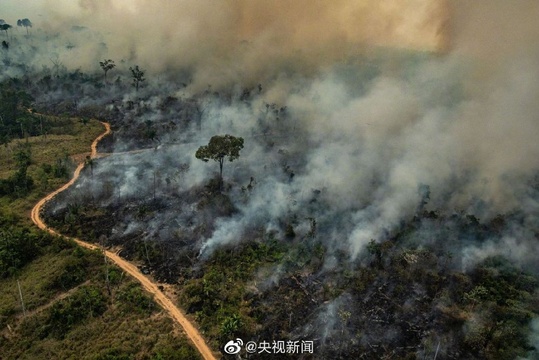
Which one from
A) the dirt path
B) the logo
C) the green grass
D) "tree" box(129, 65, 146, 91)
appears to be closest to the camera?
the green grass

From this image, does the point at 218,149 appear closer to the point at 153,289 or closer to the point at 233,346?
the point at 153,289

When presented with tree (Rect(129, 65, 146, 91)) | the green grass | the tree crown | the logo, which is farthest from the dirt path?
tree (Rect(129, 65, 146, 91))

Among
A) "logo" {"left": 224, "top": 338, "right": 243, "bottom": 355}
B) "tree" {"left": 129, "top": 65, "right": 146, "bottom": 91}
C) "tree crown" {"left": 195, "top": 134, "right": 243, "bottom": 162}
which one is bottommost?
"logo" {"left": 224, "top": 338, "right": 243, "bottom": 355}

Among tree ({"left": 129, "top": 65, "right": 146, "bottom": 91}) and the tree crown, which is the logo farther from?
tree ({"left": 129, "top": 65, "right": 146, "bottom": 91})

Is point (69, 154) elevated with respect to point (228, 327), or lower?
elevated

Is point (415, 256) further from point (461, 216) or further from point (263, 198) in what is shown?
point (263, 198)

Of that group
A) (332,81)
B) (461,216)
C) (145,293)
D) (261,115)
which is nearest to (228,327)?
(145,293)

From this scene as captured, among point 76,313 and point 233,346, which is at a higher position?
point 76,313

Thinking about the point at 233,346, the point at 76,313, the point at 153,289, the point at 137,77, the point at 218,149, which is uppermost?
the point at 137,77

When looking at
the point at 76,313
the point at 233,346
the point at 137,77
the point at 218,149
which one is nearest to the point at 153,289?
the point at 76,313
